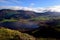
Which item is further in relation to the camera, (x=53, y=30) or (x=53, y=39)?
(x=53, y=30)

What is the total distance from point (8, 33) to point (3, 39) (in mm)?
4761

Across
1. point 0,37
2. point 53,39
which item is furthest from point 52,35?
point 0,37

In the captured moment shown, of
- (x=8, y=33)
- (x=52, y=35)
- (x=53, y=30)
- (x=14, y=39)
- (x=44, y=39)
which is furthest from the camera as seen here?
(x=53, y=30)

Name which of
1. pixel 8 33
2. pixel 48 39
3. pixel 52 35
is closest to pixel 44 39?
pixel 48 39

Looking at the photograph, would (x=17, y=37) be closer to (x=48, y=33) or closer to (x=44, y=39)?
(x=44, y=39)

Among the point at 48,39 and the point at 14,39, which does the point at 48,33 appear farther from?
the point at 14,39

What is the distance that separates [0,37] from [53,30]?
26.8 meters

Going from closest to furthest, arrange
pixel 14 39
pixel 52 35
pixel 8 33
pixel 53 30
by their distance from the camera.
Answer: pixel 14 39 → pixel 8 33 → pixel 52 35 → pixel 53 30

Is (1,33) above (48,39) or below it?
above

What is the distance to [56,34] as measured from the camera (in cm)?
5438

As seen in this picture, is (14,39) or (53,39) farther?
(53,39)

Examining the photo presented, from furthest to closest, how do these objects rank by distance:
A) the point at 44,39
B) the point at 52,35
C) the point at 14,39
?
the point at 52,35 < the point at 44,39 < the point at 14,39

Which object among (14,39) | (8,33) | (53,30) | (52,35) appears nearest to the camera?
(14,39)

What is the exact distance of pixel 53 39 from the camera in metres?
47.2
